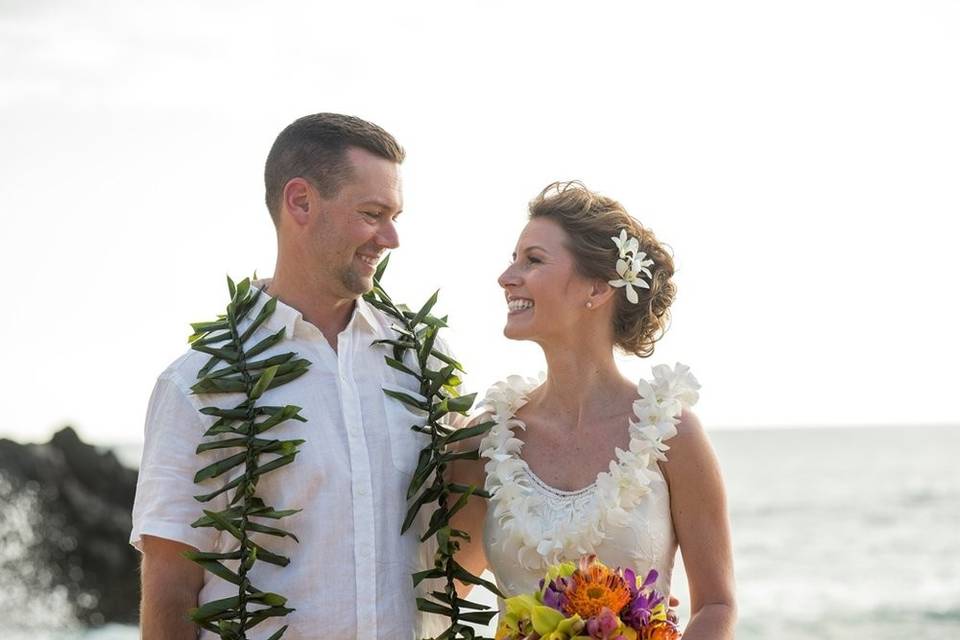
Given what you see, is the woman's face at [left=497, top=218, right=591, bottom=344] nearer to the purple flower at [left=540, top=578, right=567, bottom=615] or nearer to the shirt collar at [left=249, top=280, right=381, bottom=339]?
the shirt collar at [left=249, top=280, right=381, bottom=339]

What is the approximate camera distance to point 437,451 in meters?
4.02

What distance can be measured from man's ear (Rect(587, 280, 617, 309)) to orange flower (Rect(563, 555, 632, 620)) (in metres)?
1.11

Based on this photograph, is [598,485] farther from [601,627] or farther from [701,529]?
[601,627]

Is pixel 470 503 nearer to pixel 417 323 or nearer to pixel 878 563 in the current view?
pixel 417 323

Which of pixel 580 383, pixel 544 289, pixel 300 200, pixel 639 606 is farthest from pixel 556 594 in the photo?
pixel 300 200

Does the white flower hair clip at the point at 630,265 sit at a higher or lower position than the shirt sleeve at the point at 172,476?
higher

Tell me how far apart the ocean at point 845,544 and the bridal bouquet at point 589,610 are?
11.9 metres

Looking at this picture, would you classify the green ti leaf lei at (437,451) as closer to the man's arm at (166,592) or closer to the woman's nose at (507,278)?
the woman's nose at (507,278)

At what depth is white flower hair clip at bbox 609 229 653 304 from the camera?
4234mm

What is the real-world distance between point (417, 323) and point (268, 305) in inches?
21.3

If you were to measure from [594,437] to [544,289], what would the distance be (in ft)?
1.71

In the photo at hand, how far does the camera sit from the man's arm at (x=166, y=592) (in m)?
3.71

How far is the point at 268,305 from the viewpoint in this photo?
4008mm

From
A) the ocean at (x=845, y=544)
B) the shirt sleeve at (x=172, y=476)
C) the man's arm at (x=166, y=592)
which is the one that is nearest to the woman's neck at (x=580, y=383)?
the shirt sleeve at (x=172, y=476)
